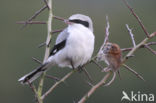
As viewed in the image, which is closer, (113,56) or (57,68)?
(113,56)

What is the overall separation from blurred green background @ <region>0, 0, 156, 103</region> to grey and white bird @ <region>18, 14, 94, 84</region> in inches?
241

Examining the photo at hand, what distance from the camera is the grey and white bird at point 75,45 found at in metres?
3.48

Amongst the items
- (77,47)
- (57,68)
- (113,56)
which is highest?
(113,56)

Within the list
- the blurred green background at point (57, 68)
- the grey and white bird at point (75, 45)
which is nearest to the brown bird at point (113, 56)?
the grey and white bird at point (75, 45)

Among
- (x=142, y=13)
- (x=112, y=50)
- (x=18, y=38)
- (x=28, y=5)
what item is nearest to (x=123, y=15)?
(x=142, y=13)

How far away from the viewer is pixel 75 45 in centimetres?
352

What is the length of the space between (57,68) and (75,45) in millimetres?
6800

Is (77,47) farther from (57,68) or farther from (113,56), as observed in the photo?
(57,68)

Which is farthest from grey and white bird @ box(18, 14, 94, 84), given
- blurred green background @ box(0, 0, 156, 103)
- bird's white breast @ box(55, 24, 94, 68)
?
blurred green background @ box(0, 0, 156, 103)

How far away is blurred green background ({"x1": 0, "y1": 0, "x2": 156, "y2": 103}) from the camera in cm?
1083

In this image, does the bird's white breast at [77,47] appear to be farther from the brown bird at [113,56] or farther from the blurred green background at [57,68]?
the blurred green background at [57,68]

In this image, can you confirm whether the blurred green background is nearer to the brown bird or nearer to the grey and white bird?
the grey and white bird

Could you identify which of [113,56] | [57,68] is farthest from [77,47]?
[57,68]

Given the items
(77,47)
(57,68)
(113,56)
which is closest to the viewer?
(113,56)
